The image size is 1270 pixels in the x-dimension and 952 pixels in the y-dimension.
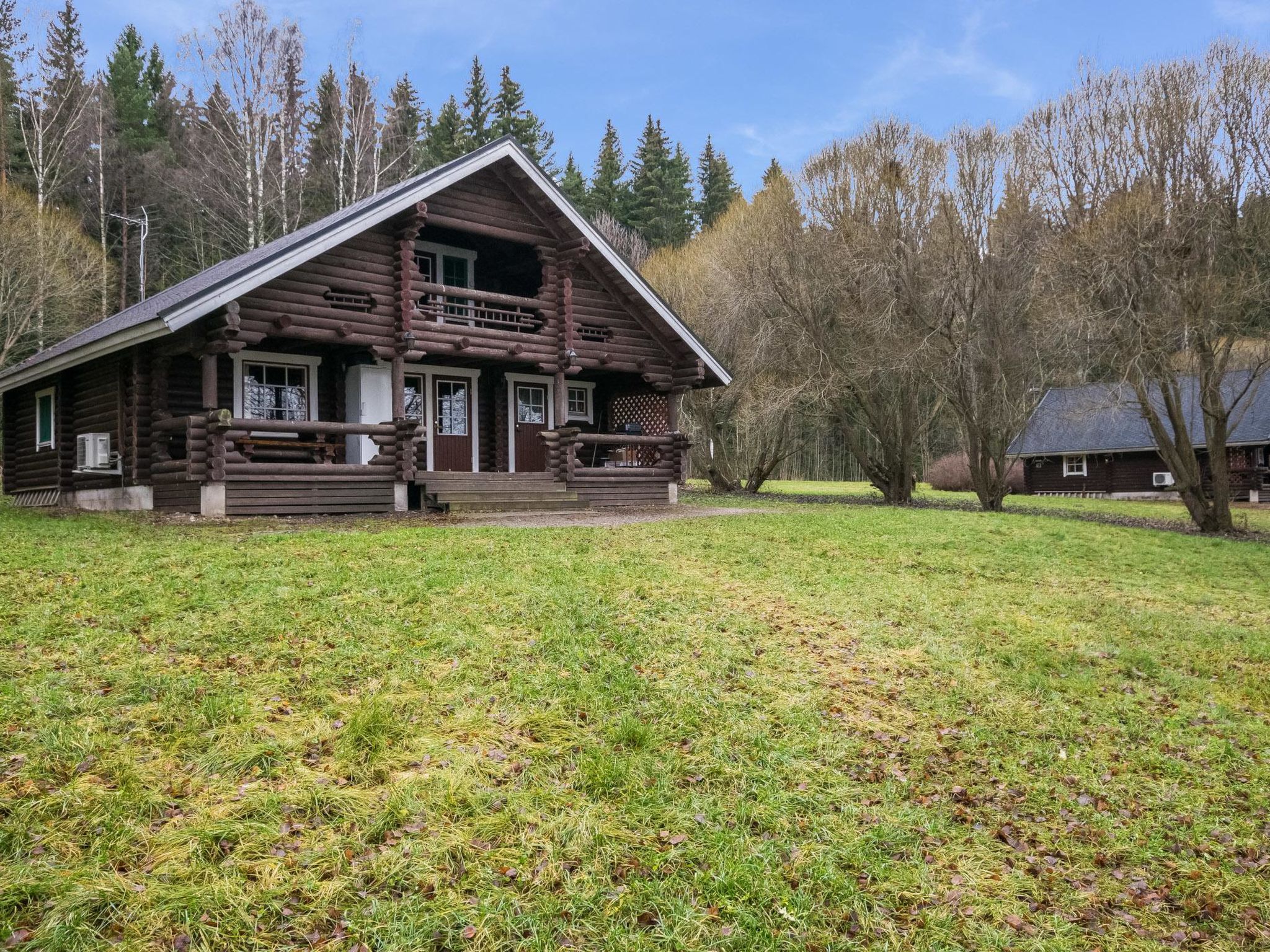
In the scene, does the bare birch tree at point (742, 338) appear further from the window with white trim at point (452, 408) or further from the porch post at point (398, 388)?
the porch post at point (398, 388)

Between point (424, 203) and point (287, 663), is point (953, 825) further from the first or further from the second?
point (424, 203)

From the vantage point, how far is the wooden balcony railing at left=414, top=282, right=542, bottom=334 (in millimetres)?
15977

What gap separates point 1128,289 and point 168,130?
136 feet

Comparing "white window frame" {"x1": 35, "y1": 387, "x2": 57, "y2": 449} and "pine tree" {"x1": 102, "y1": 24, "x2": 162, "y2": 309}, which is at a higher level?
"pine tree" {"x1": 102, "y1": 24, "x2": 162, "y2": 309}

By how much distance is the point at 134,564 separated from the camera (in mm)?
8070

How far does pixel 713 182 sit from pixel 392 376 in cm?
4757

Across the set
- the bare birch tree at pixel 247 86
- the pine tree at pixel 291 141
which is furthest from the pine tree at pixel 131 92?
the bare birch tree at pixel 247 86

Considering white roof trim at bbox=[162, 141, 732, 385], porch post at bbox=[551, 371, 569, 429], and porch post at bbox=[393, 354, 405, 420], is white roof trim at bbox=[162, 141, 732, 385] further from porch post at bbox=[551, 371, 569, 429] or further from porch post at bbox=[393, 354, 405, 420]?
porch post at bbox=[551, 371, 569, 429]

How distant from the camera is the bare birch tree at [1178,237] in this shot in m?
16.8

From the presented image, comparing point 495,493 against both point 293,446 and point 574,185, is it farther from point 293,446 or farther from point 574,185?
point 574,185

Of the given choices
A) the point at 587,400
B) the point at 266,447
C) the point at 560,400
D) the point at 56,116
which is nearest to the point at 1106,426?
the point at 587,400

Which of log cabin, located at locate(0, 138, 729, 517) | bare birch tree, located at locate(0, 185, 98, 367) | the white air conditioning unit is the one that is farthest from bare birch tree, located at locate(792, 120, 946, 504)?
bare birch tree, located at locate(0, 185, 98, 367)

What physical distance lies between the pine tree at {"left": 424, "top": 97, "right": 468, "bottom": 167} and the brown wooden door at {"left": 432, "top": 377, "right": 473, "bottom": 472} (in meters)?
32.3

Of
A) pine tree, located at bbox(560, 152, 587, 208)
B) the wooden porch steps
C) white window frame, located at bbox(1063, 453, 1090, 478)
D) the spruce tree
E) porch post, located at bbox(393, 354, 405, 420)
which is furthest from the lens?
the spruce tree
